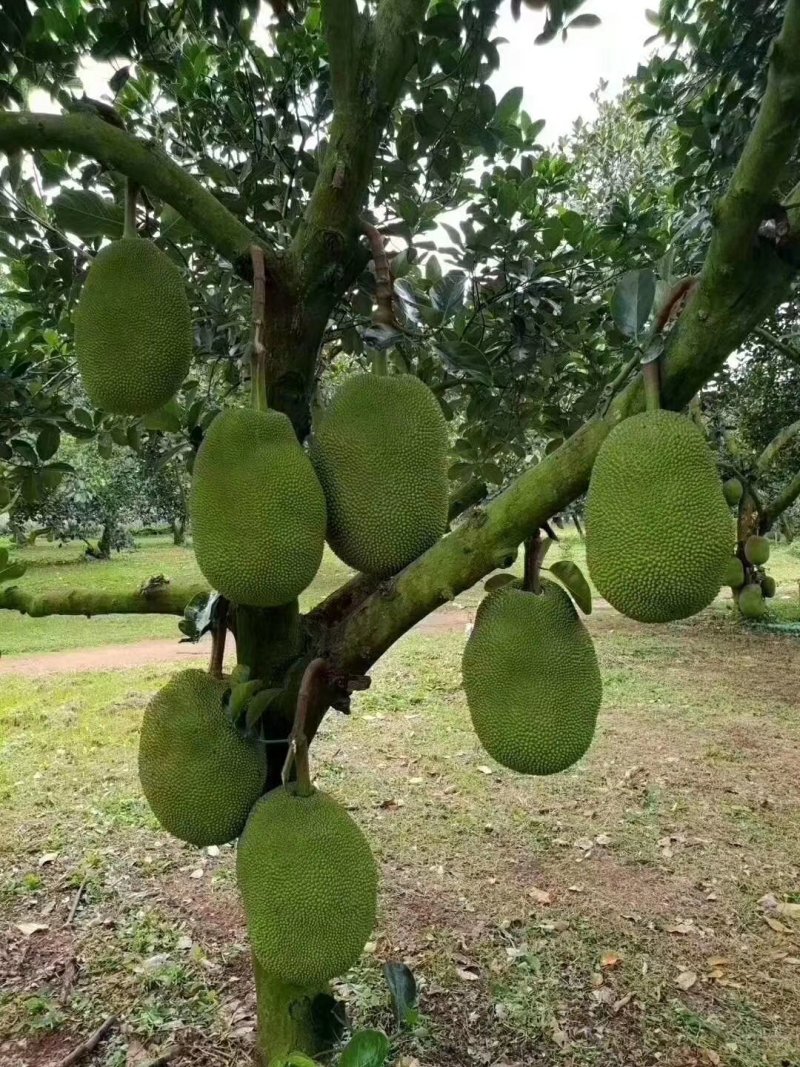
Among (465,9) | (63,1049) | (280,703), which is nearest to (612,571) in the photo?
(280,703)

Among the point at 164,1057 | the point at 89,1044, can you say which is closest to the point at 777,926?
the point at 164,1057

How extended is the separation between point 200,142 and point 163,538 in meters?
14.9

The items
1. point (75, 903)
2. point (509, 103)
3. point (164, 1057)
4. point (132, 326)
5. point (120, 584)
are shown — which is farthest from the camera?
point (120, 584)

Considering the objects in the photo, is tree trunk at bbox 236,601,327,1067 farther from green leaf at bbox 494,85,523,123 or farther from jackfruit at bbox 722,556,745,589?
jackfruit at bbox 722,556,745,589

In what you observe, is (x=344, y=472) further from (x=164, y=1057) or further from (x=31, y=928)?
(x=31, y=928)

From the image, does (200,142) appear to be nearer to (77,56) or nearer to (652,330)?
(77,56)

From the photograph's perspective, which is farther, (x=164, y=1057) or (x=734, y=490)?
(x=734, y=490)

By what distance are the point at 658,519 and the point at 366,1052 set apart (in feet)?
1.87

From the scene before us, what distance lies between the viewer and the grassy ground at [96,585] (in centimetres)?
673

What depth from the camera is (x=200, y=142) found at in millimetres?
2115

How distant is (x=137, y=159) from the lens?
37.1 inches

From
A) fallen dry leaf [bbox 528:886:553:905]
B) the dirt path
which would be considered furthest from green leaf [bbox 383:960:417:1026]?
the dirt path

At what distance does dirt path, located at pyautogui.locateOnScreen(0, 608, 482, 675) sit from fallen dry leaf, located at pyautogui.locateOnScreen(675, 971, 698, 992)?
138 inches

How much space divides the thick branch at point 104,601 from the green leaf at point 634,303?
0.73 metres
